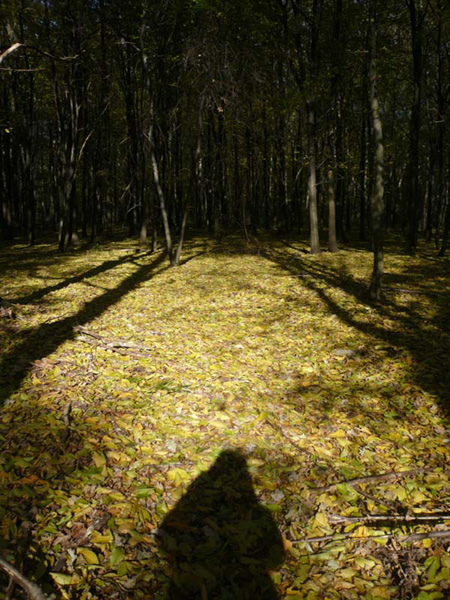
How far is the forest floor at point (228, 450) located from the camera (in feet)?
8.57

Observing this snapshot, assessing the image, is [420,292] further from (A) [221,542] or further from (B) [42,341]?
(B) [42,341]

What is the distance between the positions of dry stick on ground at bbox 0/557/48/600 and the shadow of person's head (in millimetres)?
837

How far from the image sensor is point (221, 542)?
2.85m

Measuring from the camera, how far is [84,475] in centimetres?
336

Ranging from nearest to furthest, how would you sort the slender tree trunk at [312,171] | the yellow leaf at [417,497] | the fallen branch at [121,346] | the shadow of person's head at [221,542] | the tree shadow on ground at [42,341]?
the shadow of person's head at [221,542], the yellow leaf at [417,497], the tree shadow on ground at [42,341], the fallen branch at [121,346], the slender tree trunk at [312,171]

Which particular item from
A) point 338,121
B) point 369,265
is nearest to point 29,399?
point 369,265

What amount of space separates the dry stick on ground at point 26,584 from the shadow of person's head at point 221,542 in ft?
Answer: 2.75

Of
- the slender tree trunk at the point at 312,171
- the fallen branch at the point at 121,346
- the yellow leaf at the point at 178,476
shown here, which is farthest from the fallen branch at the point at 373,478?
the slender tree trunk at the point at 312,171

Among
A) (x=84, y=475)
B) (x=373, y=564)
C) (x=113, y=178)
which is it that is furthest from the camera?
(x=113, y=178)

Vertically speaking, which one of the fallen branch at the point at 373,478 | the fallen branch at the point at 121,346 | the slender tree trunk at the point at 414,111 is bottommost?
the fallen branch at the point at 373,478

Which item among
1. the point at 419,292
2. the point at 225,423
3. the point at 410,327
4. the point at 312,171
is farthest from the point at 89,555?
the point at 312,171

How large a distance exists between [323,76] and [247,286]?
293 inches

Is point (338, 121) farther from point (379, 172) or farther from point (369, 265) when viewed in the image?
point (379, 172)

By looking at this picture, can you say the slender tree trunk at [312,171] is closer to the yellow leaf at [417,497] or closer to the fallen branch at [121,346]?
the fallen branch at [121,346]
